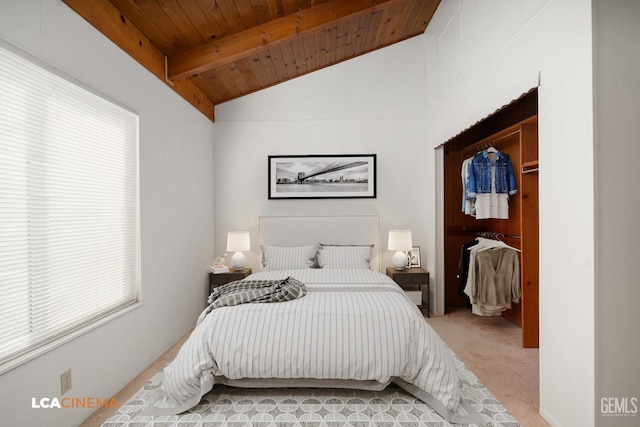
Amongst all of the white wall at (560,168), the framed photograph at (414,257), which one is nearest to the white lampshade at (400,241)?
the framed photograph at (414,257)

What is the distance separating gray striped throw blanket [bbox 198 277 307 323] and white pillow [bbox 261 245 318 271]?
1.08 metres

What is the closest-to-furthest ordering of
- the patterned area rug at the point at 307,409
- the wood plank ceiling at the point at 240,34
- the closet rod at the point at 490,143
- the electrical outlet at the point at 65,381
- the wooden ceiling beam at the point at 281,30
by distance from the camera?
the electrical outlet at the point at 65,381, the patterned area rug at the point at 307,409, the wood plank ceiling at the point at 240,34, the wooden ceiling beam at the point at 281,30, the closet rod at the point at 490,143

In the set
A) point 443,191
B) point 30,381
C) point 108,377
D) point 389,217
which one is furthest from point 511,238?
point 30,381

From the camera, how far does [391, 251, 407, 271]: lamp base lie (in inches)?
154

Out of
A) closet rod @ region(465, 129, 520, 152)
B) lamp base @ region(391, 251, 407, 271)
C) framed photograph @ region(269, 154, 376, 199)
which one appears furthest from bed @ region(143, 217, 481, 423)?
closet rod @ region(465, 129, 520, 152)

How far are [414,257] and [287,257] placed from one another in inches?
61.7

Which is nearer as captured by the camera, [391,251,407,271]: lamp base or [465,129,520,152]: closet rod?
[465,129,520,152]: closet rod

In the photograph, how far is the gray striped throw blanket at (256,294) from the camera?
244 centimetres

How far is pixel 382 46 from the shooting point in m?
4.21

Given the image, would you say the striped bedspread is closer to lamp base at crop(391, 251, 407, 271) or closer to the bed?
the bed

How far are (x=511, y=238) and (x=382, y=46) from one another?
2745mm

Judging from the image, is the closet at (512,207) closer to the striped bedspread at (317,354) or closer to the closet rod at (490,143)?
the closet rod at (490,143)

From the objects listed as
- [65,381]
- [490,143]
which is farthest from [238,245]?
[490,143]

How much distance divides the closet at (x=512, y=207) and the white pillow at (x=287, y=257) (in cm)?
178
